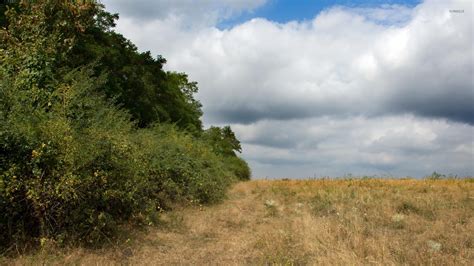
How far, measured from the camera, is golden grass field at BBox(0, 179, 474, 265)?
7211 mm

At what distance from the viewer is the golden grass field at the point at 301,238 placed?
721 centimetres

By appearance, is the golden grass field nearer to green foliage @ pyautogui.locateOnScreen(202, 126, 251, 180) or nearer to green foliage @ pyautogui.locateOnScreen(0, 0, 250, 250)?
green foliage @ pyautogui.locateOnScreen(0, 0, 250, 250)

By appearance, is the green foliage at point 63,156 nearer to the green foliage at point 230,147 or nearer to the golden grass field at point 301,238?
the golden grass field at point 301,238

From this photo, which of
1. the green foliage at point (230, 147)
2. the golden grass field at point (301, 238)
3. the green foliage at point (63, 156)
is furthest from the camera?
the green foliage at point (230, 147)

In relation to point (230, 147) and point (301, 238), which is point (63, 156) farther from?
point (230, 147)

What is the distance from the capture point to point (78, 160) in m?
8.18

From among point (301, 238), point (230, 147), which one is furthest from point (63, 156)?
point (230, 147)

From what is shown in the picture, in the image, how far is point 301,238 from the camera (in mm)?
8500

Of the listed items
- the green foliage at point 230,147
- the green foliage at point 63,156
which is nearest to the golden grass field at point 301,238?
the green foliage at point 63,156

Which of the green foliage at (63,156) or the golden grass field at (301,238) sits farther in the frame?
the green foliage at (63,156)

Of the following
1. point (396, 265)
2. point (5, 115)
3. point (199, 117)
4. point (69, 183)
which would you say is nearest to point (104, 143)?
point (69, 183)

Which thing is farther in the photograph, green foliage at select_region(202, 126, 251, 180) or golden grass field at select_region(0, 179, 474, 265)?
green foliage at select_region(202, 126, 251, 180)

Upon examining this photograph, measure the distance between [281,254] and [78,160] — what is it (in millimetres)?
4359

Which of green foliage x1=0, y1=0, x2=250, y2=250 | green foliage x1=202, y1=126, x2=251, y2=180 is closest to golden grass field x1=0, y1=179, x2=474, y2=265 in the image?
green foliage x1=0, y1=0, x2=250, y2=250
